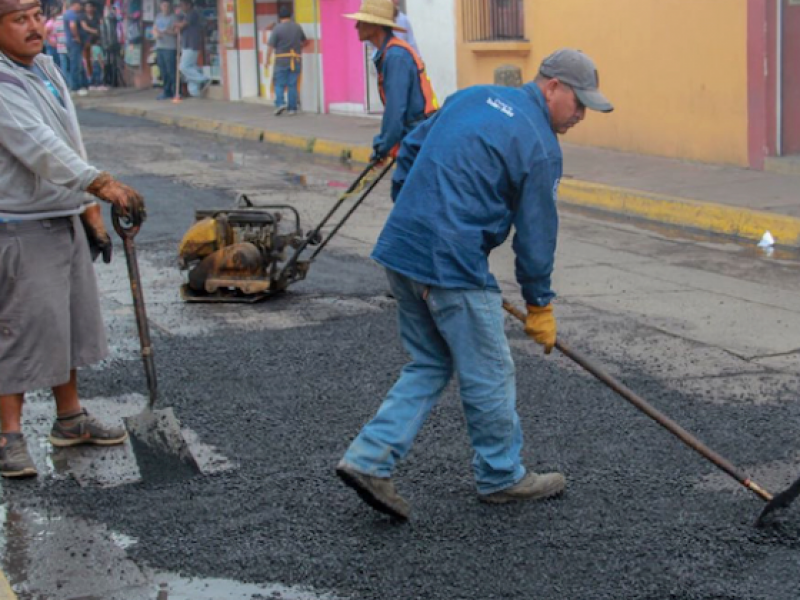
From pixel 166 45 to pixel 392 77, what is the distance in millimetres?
20349

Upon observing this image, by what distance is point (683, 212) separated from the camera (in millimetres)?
11727

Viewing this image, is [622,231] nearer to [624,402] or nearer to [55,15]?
[624,402]

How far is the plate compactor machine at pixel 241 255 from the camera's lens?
808cm

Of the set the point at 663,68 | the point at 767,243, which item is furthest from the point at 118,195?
the point at 663,68

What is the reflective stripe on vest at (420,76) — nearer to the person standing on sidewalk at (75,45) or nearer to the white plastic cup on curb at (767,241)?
the white plastic cup on curb at (767,241)

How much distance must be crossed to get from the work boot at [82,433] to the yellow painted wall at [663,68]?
9.74 meters

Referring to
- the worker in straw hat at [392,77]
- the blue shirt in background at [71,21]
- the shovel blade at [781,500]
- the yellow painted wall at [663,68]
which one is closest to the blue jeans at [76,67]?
the blue shirt in background at [71,21]

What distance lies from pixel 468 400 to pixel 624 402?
60.4 inches

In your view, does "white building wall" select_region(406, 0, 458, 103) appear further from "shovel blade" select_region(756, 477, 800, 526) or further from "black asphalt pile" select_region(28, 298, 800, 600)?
"shovel blade" select_region(756, 477, 800, 526)

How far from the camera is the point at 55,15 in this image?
32188 mm

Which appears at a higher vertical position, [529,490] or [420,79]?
[420,79]

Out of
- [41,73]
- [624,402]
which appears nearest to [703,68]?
[624,402]

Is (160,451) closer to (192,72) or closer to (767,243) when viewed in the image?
→ (767,243)

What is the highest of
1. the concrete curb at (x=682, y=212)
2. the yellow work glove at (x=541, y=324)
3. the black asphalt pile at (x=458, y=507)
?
the yellow work glove at (x=541, y=324)
